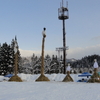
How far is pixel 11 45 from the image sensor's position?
172 feet

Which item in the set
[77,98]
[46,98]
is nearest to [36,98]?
[46,98]

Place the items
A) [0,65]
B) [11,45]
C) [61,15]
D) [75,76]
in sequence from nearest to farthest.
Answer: [75,76] → [61,15] → [0,65] → [11,45]

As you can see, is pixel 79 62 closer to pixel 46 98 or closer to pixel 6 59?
pixel 6 59

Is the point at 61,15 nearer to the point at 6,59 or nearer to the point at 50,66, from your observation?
the point at 6,59

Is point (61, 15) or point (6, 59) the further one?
point (6, 59)

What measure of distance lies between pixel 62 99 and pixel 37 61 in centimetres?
5225

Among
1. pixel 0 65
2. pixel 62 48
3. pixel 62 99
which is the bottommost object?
pixel 62 99

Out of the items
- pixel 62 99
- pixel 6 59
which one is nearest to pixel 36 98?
pixel 62 99

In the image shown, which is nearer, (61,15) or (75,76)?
(75,76)

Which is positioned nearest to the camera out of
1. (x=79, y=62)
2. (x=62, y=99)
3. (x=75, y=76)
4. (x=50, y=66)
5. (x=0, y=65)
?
(x=62, y=99)

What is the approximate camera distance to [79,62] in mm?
95438

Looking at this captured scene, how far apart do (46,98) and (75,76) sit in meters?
22.9

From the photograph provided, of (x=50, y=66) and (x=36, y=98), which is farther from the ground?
(x=50, y=66)

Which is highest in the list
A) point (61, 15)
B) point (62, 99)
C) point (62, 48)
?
point (61, 15)
